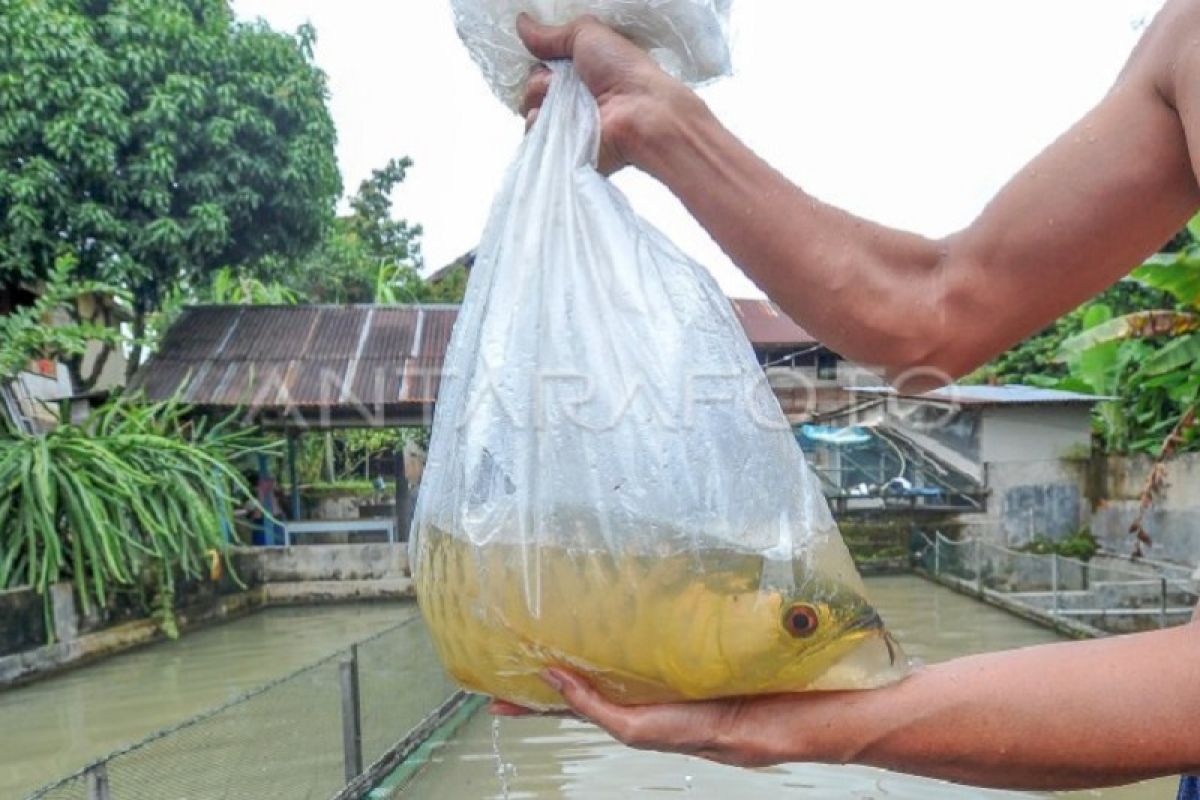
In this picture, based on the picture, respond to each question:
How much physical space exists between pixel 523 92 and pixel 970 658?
792mm

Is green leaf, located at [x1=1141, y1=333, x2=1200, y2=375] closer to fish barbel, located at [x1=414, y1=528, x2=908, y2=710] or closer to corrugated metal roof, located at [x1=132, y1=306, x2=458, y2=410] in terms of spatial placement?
corrugated metal roof, located at [x1=132, y1=306, x2=458, y2=410]

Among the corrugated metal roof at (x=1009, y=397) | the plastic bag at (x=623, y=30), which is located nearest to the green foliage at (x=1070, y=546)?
the corrugated metal roof at (x=1009, y=397)

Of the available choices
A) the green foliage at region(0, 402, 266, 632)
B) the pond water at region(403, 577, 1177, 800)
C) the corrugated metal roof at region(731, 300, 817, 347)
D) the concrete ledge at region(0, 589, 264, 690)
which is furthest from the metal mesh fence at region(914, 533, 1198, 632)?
the corrugated metal roof at region(731, 300, 817, 347)

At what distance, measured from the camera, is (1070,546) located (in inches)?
449

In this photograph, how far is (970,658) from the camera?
0.89m

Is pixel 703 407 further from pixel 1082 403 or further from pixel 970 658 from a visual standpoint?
pixel 1082 403

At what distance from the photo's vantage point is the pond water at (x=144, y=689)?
6.23 meters

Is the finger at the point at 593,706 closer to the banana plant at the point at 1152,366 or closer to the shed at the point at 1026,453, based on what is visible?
the banana plant at the point at 1152,366

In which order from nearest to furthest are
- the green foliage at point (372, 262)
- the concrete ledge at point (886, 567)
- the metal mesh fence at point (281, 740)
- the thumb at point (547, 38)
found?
the thumb at point (547, 38), the metal mesh fence at point (281, 740), the concrete ledge at point (886, 567), the green foliage at point (372, 262)

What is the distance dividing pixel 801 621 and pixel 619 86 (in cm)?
53

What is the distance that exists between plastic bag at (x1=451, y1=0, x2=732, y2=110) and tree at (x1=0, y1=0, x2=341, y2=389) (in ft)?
35.7

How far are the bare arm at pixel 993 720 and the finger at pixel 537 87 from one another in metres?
0.64

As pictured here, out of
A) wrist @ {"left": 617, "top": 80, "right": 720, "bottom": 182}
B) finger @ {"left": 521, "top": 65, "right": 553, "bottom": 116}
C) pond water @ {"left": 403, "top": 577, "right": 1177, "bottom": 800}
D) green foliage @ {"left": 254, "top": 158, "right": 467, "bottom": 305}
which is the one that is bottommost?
pond water @ {"left": 403, "top": 577, "right": 1177, "bottom": 800}

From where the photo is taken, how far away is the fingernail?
0.99m
